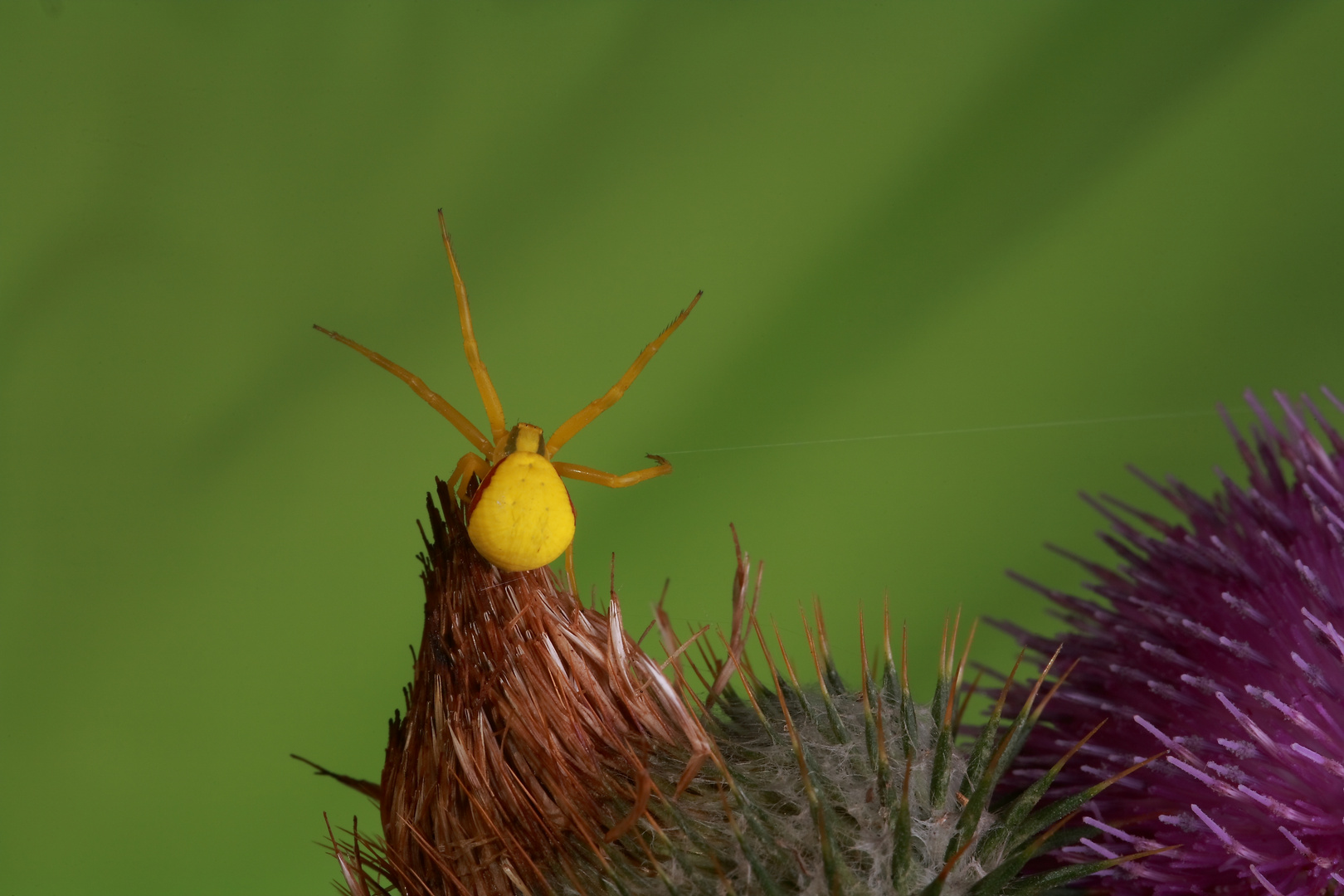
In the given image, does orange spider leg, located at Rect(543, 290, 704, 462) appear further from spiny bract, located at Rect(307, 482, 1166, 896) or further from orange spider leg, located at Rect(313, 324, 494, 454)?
spiny bract, located at Rect(307, 482, 1166, 896)

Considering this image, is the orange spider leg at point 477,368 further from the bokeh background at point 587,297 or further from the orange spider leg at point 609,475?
the bokeh background at point 587,297

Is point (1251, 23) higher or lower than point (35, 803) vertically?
higher

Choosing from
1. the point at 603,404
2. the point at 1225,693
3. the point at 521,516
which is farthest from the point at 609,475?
the point at 1225,693

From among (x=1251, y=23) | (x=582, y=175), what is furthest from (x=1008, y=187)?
(x=582, y=175)

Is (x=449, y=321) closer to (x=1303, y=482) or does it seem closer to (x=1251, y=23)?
(x=1303, y=482)

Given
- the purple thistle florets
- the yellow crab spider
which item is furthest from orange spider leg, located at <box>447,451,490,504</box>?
the purple thistle florets

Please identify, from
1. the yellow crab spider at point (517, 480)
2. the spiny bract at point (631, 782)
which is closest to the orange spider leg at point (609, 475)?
the yellow crab spider at point (517, 480)
